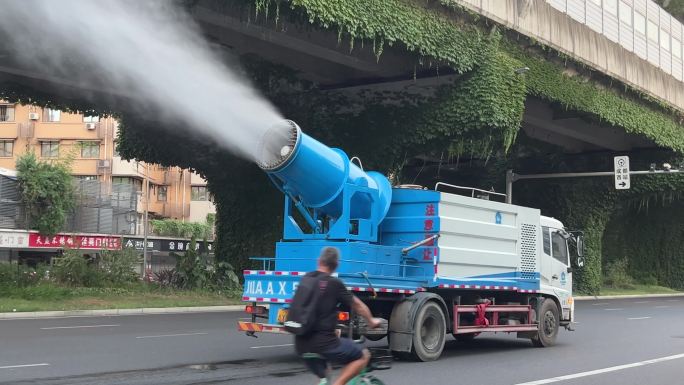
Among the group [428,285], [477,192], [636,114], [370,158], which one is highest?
[636,114]

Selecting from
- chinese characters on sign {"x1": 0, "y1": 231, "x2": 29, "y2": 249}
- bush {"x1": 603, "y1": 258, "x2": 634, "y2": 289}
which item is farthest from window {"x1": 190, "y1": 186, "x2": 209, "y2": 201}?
bush {"x1": 603, "y1": 258, "x2": 634, "y2": 289}

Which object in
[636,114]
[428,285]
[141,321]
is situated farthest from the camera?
[636,114]

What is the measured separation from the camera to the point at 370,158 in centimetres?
2475

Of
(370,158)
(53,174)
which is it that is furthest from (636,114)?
(53,174)

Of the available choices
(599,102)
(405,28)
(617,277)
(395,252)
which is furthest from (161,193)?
(395,252)

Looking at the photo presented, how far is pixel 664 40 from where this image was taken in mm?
33875

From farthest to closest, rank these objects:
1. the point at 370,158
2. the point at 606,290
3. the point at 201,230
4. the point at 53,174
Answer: the point at 201,230
the point at 606,290
the point at 53,174
the point at 370,158

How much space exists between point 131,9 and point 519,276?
28.5 ft

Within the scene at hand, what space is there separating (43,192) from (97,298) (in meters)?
14.6

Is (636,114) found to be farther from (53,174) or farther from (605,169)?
(53,174)

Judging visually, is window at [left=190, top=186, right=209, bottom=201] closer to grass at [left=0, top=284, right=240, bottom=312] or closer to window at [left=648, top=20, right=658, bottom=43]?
grass at [left=0, top=284, right=240, bottom=312]

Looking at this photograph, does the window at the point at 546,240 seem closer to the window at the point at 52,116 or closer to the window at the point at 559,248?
the window at the point at 559,248

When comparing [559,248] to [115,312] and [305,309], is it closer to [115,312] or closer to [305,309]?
[305,309]

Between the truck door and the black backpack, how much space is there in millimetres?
9035
